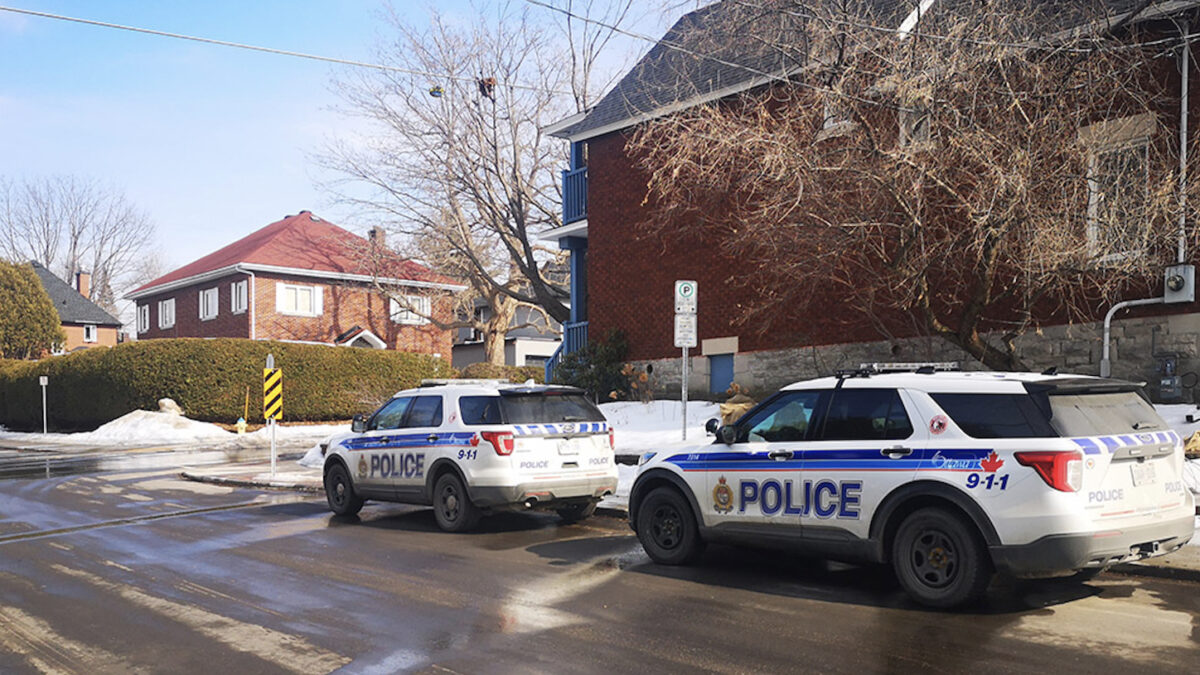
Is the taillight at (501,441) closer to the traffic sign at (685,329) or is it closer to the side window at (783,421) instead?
the side window at (783,421)

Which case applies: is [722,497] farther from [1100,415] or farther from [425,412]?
[425,412]

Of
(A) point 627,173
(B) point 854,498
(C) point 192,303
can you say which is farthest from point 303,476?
(C) point 192,303

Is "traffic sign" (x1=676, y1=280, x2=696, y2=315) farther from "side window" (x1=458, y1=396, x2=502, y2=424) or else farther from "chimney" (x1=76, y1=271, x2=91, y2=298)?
"chimney" (x1=76, y1=271, x2=91, y2=298)

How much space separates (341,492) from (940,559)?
833cm

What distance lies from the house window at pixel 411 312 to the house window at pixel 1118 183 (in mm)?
34246

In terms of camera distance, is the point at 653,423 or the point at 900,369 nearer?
the point at 900,369

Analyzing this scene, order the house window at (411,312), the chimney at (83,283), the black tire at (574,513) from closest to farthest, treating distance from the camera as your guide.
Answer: the black tire at (574,513), the house window at (411,312), the chimney at (83,283)

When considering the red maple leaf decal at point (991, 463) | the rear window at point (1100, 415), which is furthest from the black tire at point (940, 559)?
the rear window at point (1100, 415)

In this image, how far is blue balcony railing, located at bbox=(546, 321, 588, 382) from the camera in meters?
25.1

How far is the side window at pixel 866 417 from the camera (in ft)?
24.4

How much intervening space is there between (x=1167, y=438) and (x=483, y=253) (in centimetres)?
2753

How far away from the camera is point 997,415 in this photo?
6.95 metres

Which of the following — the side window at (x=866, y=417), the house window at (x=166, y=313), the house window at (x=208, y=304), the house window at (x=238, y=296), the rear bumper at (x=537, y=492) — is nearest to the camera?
the side window at (x=866, y=417)

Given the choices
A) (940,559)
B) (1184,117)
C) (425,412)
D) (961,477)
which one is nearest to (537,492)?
(425,412)
